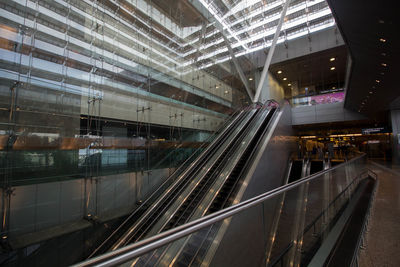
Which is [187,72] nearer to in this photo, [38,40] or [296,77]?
[38,40]

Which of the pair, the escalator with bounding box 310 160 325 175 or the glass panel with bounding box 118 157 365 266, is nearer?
the glass panel with bounding box 118 157 365 266

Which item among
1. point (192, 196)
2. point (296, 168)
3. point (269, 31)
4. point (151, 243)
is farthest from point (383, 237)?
point (269, 31)

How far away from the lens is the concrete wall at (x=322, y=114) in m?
14.6

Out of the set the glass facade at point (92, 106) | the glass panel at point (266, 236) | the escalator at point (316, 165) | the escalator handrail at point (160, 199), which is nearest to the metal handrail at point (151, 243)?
the glass panel at point (266, 236)

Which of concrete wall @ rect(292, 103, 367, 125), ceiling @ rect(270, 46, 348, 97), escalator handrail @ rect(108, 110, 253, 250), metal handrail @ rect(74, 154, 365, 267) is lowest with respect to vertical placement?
escalator handrail @ rect(108, 110, 253, 250)

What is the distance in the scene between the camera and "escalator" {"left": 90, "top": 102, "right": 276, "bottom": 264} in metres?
4.46

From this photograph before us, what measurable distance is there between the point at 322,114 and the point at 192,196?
1441 centimetres

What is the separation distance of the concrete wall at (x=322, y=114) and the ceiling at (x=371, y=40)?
6785 millimetres

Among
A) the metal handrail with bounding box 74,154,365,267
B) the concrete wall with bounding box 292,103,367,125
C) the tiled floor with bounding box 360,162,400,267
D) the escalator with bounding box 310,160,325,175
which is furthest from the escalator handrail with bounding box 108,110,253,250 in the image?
the concrete wall with bounding box 292,103,367,125

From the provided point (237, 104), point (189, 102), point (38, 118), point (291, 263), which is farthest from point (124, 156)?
point (237, 104)

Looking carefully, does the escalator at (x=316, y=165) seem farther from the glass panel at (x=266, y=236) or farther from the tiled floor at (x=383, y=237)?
the glass panel at (x=266, y=236)

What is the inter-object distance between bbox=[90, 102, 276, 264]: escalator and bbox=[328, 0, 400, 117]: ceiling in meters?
4.00

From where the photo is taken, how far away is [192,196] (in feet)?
17.1

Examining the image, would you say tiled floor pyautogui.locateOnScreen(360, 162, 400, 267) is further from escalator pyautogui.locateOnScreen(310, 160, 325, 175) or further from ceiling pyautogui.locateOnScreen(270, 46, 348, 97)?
ceiling pyautogui.locateOnScreen(270, 46, 348, 97)
